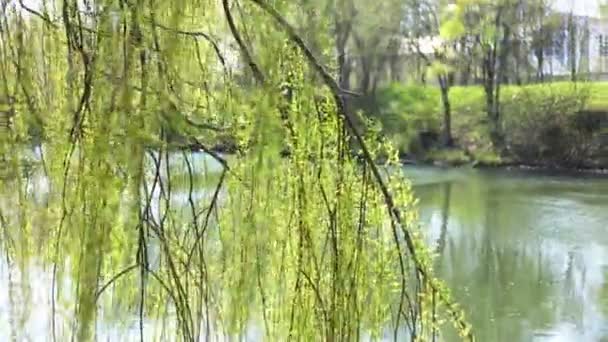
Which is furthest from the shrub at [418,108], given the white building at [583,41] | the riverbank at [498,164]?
the white building at [583,41]

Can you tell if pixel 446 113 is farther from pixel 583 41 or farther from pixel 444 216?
pixel 444 216

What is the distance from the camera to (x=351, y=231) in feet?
2.80

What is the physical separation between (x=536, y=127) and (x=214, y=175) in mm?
8029

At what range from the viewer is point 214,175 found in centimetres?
94

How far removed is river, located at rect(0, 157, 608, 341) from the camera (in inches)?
151

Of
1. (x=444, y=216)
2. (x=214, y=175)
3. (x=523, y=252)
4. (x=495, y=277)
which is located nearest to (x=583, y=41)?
(x=444, y=216)

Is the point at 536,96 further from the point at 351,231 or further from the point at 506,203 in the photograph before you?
the point at 351,231

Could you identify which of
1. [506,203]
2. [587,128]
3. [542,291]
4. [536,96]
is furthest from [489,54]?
[542,291]

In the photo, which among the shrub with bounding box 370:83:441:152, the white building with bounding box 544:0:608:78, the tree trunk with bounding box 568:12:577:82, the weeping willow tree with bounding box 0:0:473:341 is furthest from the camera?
the tree trunk with bounding box 568:12:577:82

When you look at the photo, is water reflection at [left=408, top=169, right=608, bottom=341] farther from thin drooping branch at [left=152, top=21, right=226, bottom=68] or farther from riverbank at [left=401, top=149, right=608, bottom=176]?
thin drooping branch at [left=152, top=21, right=226, bottom=68]

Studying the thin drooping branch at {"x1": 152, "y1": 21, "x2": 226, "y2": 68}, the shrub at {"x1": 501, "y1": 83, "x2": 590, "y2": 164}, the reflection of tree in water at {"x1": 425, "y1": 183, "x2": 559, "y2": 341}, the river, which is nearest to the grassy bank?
the shrub at {"x1": 501, "y1": 83, "x2": 590, "y2": 164}

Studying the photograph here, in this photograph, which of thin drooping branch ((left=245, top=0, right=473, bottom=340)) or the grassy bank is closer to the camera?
thin drooping branch ((left=245, top=0, right=473, bottom=340))

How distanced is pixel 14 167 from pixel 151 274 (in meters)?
0.18

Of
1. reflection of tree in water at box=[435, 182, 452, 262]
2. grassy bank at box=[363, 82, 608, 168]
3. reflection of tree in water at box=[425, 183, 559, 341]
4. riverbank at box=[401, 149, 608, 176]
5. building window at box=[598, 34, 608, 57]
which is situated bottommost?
reflection of tree in water at box=[425, 183, 559, 341]
